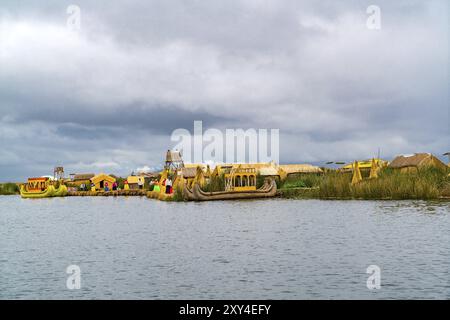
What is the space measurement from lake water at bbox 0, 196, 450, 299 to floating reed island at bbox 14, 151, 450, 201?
36.2 ft

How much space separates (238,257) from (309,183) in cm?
4014

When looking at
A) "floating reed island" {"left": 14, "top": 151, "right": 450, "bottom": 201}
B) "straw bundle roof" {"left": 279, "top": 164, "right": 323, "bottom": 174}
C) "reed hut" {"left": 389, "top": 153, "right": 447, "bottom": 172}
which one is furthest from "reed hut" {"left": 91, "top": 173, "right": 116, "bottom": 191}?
"reed hut" {"left": 389, "top": 153, "right": 447, "bottom": 172}

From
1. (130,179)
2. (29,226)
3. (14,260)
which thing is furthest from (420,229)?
(130,179)

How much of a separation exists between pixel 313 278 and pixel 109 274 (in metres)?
6.35

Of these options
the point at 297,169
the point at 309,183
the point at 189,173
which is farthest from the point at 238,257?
the point at 189,173

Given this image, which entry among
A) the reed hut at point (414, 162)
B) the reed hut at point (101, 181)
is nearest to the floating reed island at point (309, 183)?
the reed hut at point (414, 162)

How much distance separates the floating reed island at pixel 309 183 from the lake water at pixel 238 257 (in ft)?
36.2

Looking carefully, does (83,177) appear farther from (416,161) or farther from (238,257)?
(238,257)

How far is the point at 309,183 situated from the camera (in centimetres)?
5812

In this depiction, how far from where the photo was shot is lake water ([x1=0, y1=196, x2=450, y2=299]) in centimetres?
1412

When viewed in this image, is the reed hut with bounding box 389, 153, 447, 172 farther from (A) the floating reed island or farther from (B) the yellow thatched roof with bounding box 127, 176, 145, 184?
(B) the yellow thatched roof with bounding box 127, 176, 145, 184

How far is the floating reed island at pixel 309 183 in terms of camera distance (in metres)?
44.0

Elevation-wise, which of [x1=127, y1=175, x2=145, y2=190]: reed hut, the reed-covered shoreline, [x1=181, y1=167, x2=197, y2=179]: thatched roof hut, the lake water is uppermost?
[x1=181, y1=167, x2=197, y2=179]: thatched roof hut

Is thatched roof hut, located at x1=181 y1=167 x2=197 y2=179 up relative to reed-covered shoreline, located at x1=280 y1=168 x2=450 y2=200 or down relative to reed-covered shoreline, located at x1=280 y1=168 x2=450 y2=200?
up
